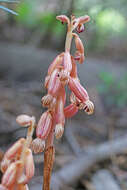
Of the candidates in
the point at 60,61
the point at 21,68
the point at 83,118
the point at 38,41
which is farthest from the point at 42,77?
the point at 60,61

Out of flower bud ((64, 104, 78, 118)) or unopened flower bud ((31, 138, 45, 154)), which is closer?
unopened flower bud ((31, 138, 45, 154))

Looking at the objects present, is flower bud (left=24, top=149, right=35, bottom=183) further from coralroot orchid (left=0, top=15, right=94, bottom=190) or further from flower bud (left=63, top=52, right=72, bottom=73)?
flower bud (left=63, top=52, right=72, bottom=73)

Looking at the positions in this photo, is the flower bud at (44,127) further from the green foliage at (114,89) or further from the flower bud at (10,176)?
the green foliage at (114,89)

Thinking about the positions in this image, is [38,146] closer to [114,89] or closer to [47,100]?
[47,100]

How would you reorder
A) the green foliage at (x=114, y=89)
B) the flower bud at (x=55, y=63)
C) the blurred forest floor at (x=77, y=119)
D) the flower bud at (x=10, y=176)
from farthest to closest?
the green foliage at (x=114, y=89) → the blurred forest floor at (x=77, y=119) → the flower bud at (x=55, y=63) → the flower bud at (x=10, y=176)

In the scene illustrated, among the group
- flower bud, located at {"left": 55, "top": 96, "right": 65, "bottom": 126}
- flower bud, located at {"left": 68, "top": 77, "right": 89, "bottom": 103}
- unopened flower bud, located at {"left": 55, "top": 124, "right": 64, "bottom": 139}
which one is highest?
flower bud, located at {"left": 68, "top": 77, "right": 89, "bottom": 103}

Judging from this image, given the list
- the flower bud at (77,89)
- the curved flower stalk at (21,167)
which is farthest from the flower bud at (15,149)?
the flower bud at (77,89)

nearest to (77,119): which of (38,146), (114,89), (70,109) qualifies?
(114,89)

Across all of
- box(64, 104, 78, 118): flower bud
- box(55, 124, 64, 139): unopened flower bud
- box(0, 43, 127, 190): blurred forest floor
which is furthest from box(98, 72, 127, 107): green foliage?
box(55, 124, 64, 139): unopened flower bud
